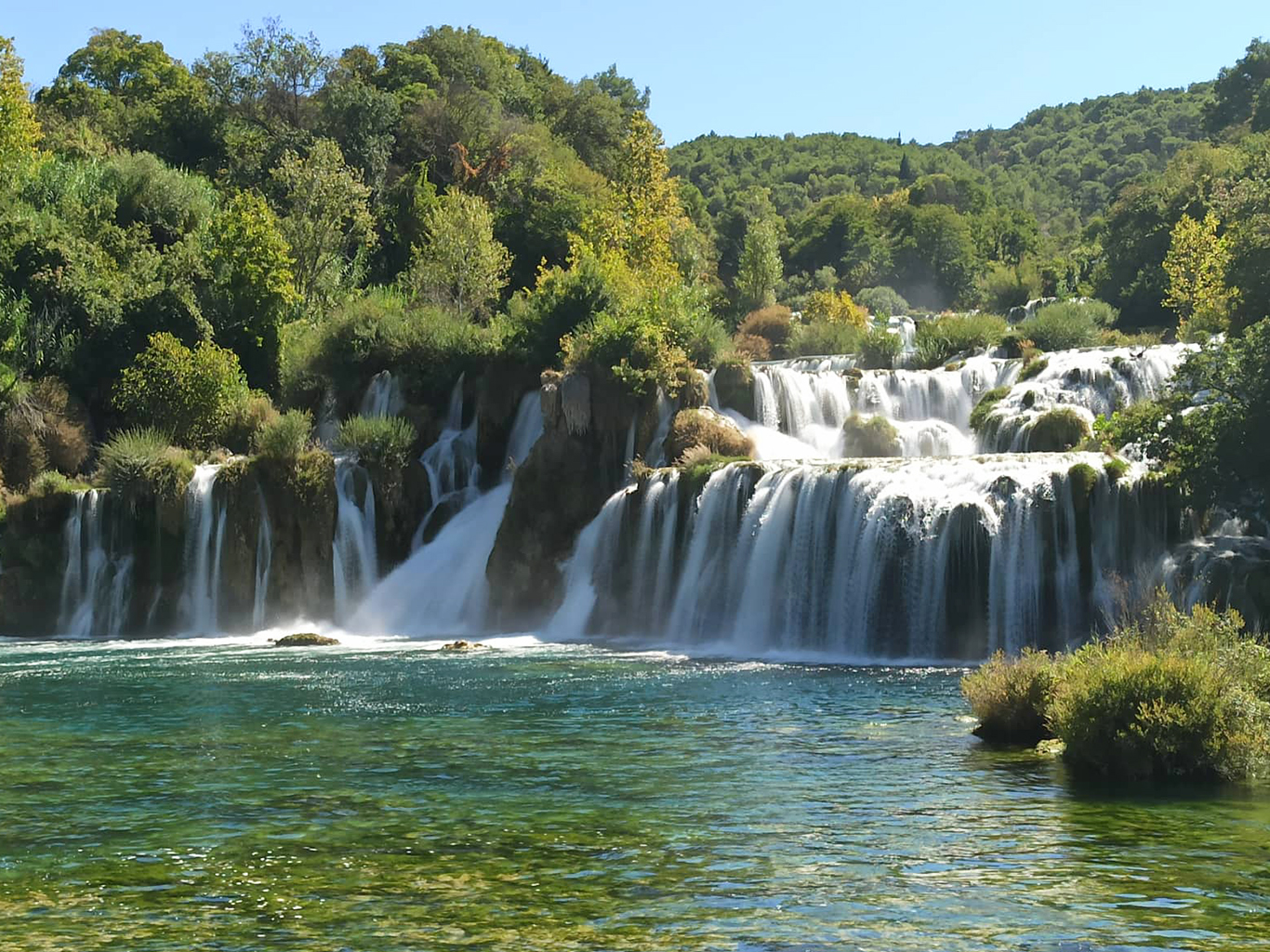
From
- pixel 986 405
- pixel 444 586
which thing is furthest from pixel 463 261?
pixel 986 405

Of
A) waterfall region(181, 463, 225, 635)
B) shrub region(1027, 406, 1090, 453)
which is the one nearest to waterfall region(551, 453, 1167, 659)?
shrub region(1027, 406, 1090, 453)

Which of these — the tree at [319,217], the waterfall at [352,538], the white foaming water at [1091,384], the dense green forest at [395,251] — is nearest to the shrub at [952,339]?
the dense green forest at [395,251]

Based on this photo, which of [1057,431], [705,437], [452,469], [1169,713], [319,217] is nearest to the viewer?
[1169,713]

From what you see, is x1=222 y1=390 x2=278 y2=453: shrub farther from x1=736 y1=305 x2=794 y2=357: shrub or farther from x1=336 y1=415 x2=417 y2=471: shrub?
x1=736 y1=305 x2=794 y2=357: shrub

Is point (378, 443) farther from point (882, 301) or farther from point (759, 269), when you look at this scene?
point (882, 301)

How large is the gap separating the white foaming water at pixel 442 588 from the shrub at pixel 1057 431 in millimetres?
14469

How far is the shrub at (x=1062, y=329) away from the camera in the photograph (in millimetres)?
50656

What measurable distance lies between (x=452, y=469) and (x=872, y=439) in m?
12.7

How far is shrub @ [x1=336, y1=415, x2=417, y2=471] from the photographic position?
43406 mm

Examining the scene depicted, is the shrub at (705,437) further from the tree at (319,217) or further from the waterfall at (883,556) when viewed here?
the tree at (319,217)

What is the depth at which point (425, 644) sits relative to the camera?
36219 millimetres

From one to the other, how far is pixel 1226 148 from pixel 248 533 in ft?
180

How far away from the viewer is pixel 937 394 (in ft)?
146

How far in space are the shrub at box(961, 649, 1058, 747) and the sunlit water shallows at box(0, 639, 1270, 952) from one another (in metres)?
0.72
